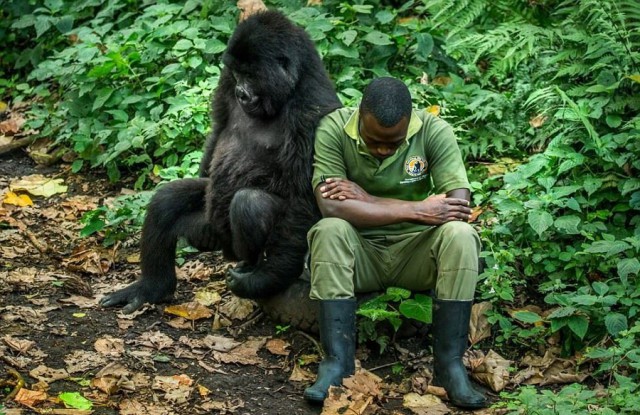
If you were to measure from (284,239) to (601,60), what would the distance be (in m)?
2.63

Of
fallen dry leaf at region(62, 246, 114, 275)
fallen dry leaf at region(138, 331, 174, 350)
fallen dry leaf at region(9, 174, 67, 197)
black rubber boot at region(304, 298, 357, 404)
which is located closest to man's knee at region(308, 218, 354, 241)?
black rubber boot at region(304, 298, 357, 404)

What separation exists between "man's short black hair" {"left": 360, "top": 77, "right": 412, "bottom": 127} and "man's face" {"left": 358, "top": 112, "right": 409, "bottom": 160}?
3cm

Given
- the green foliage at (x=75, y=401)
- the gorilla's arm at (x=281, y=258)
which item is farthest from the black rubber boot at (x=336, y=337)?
the green foliage at (x=75, y=401)

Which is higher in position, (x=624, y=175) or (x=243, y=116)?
(x=243, y=116)

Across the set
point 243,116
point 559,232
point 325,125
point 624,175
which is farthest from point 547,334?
point 243,116

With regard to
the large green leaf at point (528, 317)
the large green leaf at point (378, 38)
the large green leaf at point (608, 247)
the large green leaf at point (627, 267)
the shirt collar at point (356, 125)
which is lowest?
the large green leaf at point (528, 317)

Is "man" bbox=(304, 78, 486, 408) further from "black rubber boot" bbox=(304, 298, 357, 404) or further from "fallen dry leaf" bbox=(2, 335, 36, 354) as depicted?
"fallen dry leaf" bbox=(2, 335, 36, 354)

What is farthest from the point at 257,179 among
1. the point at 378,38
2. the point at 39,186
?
the point at 39,186

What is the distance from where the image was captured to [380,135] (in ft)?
16.9

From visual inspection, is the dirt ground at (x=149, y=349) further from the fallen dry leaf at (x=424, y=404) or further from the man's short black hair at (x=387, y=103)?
the man's short black hair at (x=387, y=103)

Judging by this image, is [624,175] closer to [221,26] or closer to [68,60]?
[221,26]

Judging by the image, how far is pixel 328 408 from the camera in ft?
16.0

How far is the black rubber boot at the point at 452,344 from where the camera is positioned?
5.03m

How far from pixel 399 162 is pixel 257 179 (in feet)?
3.33
